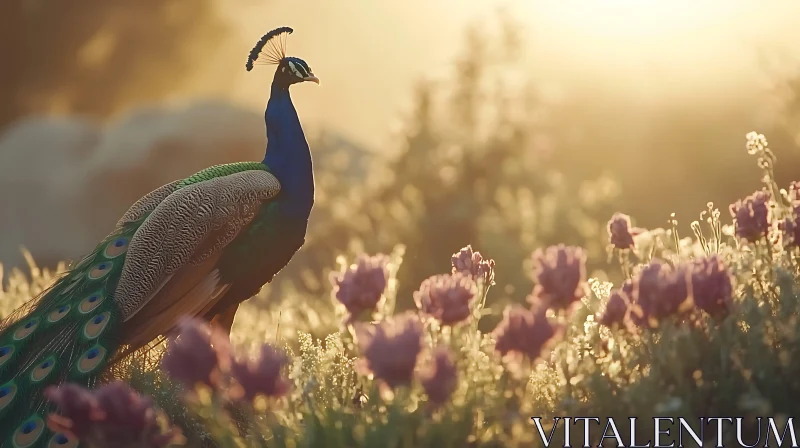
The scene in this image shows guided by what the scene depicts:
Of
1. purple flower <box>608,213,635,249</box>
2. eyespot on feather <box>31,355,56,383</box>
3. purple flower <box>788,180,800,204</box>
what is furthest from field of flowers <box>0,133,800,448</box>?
eyespot on feather <box>31,355,56,383</box>

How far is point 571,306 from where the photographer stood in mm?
2707

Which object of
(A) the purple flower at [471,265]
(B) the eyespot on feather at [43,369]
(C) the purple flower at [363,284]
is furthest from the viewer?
(B) the eyespot on feather at [43,369]

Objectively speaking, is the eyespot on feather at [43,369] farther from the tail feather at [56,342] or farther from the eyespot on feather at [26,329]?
the eyespot on feather at [26,329]

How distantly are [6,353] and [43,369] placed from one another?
0.31 metres

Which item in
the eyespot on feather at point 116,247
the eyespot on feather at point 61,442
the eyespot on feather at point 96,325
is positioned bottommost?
the eyespot on feather at point 61,442

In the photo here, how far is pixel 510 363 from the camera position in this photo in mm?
2703

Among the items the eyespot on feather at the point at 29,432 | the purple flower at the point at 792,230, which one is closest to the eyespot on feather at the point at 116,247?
the eyespot on feather at the point at 29,432

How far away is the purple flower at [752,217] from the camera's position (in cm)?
314

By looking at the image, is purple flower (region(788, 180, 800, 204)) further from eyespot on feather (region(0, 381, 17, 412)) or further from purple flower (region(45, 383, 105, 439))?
eyespot on feather (region(0, 381, 17, 412))

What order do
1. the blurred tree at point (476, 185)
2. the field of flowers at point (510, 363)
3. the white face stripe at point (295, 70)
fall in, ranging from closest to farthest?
the field of flowers at point (510, 363)
the white face stripe at point (295, 70)
the blurred tree at point (476, 185)

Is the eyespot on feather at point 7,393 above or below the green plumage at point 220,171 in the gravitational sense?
below

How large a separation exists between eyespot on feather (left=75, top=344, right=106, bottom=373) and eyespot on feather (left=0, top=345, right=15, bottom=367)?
1.36 ft

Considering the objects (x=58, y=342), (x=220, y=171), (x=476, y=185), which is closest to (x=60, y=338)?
(x=58, y=342)

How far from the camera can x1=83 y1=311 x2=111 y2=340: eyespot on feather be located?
3.98 meters
